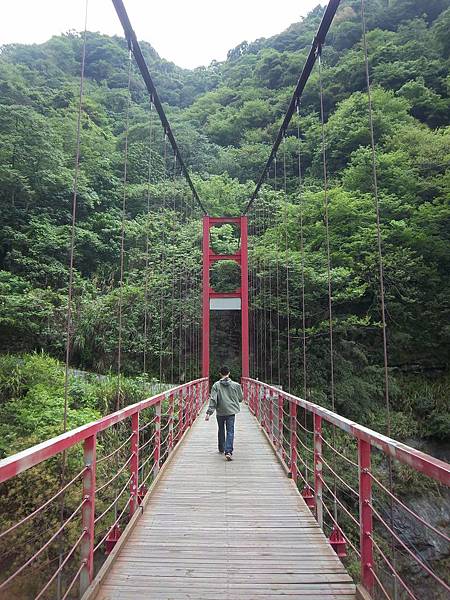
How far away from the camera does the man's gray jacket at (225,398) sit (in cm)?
401

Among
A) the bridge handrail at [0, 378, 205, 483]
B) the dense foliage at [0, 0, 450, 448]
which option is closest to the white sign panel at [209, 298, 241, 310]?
the dense foliage at [0, 0, 450, 448]

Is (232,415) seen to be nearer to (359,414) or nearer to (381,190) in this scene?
(359,414)

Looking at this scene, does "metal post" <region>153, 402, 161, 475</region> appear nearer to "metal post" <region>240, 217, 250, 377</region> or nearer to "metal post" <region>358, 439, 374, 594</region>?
"metal post" <region>358, 439, 374, 594</region>

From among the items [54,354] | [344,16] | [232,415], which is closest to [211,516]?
[232,415]

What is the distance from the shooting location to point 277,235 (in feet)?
35.2

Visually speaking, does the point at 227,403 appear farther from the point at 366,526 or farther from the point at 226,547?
the point at 366,526

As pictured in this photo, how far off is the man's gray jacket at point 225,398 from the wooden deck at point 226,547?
56 centimetres

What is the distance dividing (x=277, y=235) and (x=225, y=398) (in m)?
7.20

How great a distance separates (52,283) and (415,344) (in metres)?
8.97

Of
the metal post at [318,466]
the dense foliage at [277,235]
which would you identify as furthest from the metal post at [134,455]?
the dense foliage at [277,235]

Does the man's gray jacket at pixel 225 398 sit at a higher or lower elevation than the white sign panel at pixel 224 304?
lower

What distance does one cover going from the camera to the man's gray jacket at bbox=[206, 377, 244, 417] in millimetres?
4008

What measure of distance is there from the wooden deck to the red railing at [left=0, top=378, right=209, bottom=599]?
16cm

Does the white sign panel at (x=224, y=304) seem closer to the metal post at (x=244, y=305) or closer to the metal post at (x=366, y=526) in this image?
the metal post at (x=244, y=305)
